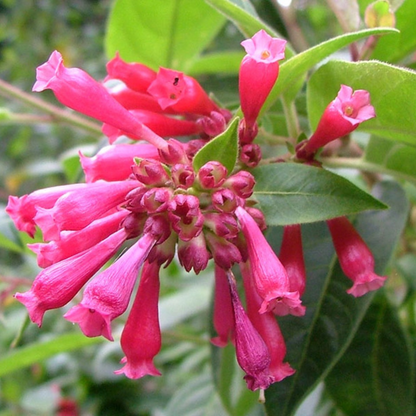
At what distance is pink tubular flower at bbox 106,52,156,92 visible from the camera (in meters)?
1.30

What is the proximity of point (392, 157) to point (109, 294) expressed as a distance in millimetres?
805

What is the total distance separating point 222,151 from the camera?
1.05 m

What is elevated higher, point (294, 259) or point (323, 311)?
point (294, 259)

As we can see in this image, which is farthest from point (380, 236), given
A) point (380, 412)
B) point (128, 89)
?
point (128, 89)

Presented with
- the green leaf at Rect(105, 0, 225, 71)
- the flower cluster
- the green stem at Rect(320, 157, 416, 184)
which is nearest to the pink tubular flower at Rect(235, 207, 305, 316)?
the flower cluster

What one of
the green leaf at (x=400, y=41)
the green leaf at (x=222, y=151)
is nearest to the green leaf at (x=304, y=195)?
the green leaf at (x=222, y=151)

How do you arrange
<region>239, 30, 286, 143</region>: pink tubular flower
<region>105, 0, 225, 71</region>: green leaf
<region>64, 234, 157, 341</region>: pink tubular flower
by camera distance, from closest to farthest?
1. <region>64, 234, 157, 341</region>: pink tubular flower
2. <region>239, 30, 286, 143</region>: pink tubular flower
3. <region>105, 0, 225, 71</region>: green leaf

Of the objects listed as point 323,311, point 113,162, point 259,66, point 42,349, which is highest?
point 259,66

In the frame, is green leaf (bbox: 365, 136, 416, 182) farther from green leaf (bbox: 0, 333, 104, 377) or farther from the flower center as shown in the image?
green leaf (bbox: 0, 333, 104, 377)

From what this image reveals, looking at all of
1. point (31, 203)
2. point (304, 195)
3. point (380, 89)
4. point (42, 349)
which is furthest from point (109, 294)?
point (42, 349)

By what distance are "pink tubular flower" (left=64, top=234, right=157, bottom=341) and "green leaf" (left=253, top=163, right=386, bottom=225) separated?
0.85 feet

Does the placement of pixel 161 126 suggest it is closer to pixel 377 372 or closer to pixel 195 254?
pixel 195 254

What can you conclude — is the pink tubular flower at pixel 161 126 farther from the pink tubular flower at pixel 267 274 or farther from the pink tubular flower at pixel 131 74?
the pink tubular flower at pixel 267 274

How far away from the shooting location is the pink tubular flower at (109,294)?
0.97 metres
